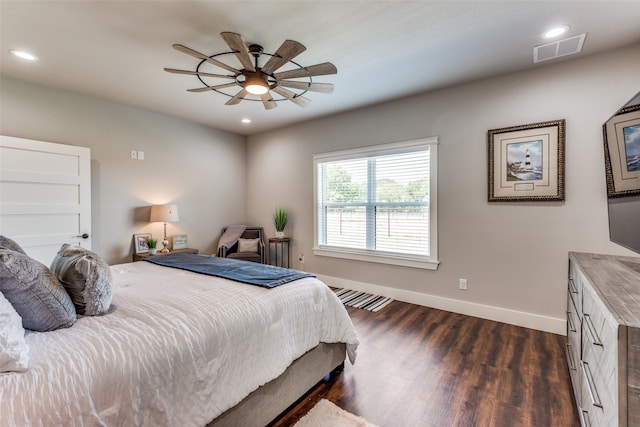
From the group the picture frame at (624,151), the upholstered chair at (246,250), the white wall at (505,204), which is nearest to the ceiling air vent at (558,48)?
the white wall at (505,204)

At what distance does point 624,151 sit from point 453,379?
1.81 meters

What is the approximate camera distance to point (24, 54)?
2.54 m

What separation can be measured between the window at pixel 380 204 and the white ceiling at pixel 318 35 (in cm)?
95

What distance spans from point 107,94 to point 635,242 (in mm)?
4945

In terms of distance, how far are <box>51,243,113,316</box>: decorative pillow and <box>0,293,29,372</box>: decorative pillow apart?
287 millimetres

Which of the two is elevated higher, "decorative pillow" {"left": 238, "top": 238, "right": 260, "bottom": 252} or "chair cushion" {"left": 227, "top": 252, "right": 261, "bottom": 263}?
"decorative pillow" {"left": 238, "top": 238, "right": 260, "bottom": 252}

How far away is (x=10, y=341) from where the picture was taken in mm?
951

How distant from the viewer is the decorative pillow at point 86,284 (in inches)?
54.2

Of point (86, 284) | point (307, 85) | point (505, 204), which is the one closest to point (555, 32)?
point (505, 204)

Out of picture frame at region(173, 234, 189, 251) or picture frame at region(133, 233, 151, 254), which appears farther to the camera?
picture frame at region(173, 234, 189, 251)

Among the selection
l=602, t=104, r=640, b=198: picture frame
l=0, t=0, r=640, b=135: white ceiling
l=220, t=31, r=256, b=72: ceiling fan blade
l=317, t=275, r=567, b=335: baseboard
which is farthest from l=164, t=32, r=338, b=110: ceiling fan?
l=317, t=275, r=567, b=335: baseboard

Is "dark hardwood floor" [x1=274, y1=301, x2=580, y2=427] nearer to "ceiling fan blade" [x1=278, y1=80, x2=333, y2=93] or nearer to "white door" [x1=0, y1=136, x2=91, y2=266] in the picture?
"ceiling fan blade" [x1=278, y1=80, x2=333, y2=93]

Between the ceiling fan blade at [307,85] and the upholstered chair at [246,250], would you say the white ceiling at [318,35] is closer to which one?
the ceiling fan blade at [307,85]

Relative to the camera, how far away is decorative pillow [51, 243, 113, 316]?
1378mm
